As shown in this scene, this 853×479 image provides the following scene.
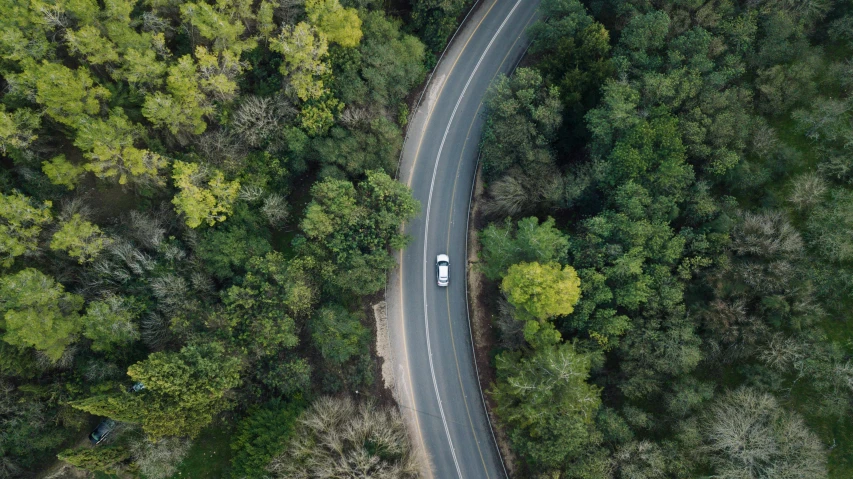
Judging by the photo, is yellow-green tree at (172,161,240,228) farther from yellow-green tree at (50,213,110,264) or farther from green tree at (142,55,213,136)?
yellow-green tree at (50,213,110,264)

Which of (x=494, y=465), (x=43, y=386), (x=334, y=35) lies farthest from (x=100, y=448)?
(x=334, y=35)

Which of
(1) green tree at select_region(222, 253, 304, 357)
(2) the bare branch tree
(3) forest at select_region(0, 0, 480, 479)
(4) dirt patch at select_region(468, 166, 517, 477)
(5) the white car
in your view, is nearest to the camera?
(2) the bare branch tree

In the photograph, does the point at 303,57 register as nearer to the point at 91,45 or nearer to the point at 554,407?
the point at 91,45

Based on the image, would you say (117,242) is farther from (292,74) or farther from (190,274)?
(292,74)

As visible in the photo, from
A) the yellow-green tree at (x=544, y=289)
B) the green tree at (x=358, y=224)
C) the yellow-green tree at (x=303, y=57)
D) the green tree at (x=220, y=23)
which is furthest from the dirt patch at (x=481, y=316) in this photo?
the green tree at (x=220, y=23)

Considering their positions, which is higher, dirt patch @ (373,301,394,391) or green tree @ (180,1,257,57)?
green tree @ (180,1,257,57)

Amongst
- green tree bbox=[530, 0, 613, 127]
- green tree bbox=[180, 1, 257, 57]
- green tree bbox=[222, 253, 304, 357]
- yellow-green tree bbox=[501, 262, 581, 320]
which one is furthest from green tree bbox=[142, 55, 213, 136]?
green tree bbox=[530, 0, 613, 127]

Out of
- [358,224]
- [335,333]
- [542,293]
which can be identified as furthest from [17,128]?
[542,293]
